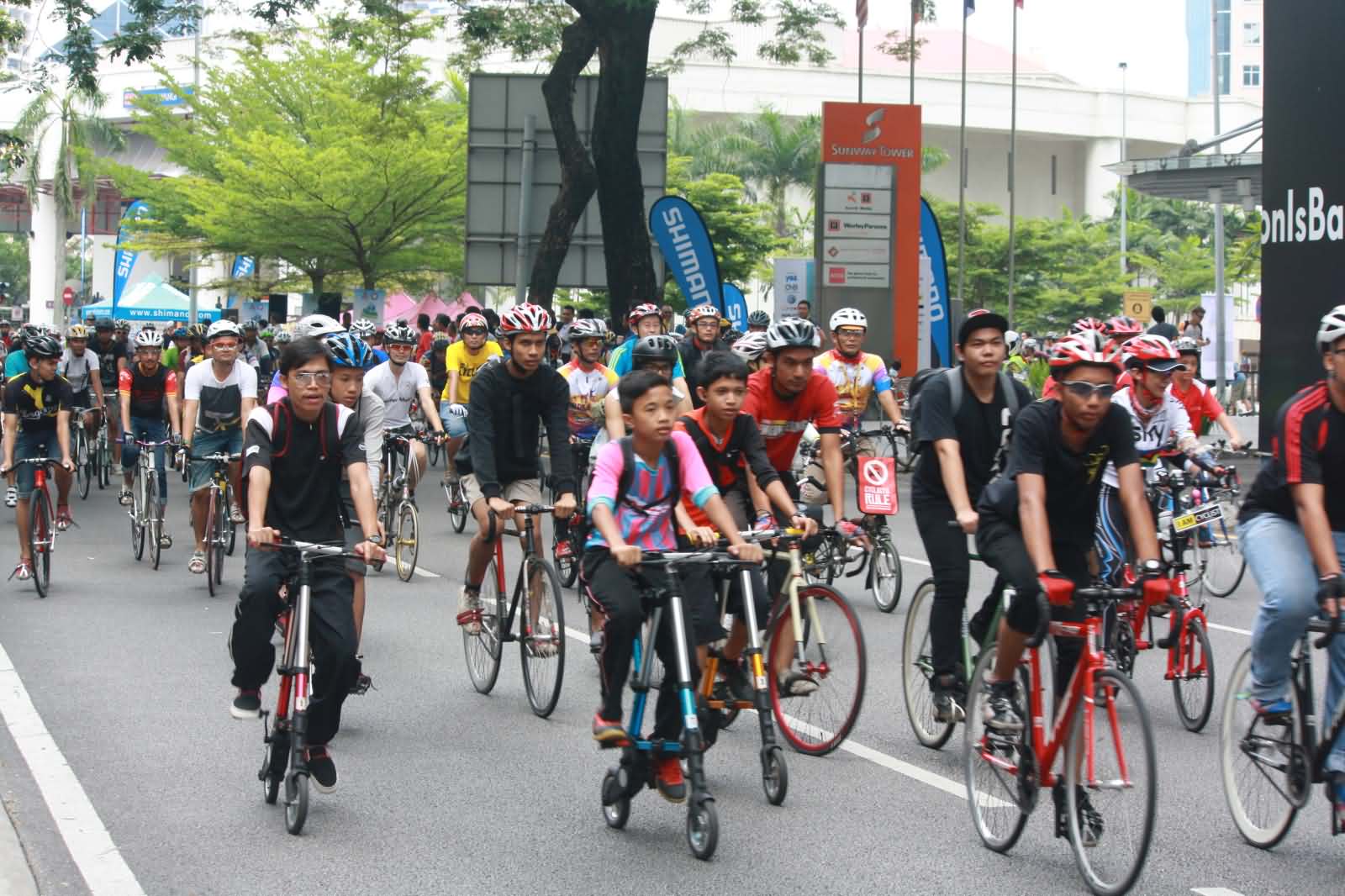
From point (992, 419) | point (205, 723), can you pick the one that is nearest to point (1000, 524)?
point (992, 419)

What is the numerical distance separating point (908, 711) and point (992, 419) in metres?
1.41

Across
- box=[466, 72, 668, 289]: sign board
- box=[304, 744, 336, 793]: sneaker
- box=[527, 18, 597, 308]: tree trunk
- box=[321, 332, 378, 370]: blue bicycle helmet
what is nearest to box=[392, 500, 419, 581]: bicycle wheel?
box=[321, 332, 378, 370]: blue bicycle helmet

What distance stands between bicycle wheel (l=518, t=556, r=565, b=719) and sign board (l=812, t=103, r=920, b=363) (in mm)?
18956

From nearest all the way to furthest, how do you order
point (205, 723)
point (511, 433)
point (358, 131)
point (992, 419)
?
point (992, 419), point (205, 723), point (511, 433), point (358, 131)

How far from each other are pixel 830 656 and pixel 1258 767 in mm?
1899

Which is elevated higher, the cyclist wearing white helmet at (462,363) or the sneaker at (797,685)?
the cyclist wearing white helmet at (462,363)

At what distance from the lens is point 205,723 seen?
8492mm

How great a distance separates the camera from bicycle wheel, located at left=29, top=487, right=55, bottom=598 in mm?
12992

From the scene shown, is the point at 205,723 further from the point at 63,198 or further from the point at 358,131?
the point at 63,198

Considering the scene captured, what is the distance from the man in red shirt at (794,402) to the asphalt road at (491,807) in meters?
1.30

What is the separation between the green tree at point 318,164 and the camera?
39.4m

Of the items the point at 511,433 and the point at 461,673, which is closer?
the point at 511,433

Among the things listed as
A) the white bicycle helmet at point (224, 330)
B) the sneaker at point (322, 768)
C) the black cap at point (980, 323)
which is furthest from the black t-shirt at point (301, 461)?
the white bicycle helmet at point (224, 330)

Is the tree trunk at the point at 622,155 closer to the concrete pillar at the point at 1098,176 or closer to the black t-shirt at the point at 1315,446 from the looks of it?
the black t-shirt at the point at 1315,446
